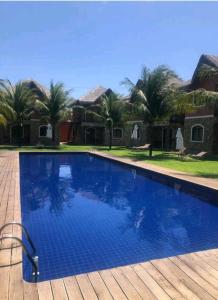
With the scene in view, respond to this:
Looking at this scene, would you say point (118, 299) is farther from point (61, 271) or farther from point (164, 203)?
point (164, 203)

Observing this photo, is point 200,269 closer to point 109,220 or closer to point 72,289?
point 72,289

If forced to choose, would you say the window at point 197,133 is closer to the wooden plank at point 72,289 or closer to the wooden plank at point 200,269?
the wooden plank at point 200,269

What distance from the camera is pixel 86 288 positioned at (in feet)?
11.9

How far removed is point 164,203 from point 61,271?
18.1 feet

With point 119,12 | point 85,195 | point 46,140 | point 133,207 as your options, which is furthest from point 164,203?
point 46,140

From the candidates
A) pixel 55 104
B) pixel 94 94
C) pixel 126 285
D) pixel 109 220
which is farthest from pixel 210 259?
pixel 94 94

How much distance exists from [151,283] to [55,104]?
25.5 metres

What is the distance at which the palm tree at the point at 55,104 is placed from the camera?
27.9m

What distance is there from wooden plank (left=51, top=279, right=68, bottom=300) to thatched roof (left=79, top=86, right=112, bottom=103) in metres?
31.5

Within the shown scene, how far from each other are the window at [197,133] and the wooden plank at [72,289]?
2081cm

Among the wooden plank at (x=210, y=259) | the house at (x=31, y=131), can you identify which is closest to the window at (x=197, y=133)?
the house at (x=31, y=131)

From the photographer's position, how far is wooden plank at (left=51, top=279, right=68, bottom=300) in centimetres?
342

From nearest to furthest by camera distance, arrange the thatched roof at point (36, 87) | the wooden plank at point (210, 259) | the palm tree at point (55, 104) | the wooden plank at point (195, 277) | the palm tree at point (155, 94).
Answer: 1. the wooden plank at point (195, 277)
2. the wooden plank at point (210, 259)
3. the palm tree at point (155, 94)
4. the palm tree at point (55, 104)
5. the thatched roof at point (36, 87)

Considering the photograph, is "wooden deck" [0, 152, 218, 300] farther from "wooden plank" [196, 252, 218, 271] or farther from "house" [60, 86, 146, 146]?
"house" [60, 86, 146, 146]
